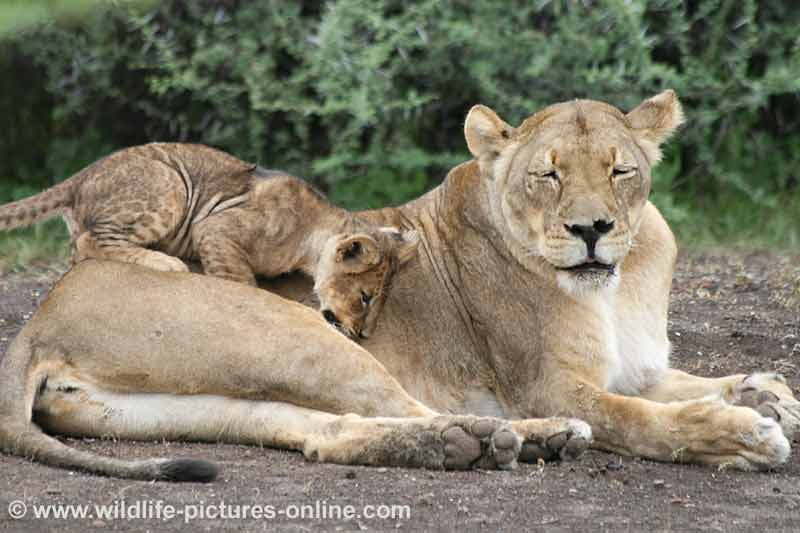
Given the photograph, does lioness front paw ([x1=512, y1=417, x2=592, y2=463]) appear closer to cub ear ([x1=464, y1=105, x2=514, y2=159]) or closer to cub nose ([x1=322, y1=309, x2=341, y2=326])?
cub nose ([x1=322, y1=309, x2=341, y2=326])

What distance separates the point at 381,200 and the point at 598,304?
480 cm

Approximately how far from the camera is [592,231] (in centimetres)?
455

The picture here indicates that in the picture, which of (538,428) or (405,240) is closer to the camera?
(538,428)

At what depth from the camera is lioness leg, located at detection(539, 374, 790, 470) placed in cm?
432

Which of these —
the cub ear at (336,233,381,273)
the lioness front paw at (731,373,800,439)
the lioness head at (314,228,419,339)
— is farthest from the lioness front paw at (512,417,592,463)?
the cub ear at (336,233,381,273)

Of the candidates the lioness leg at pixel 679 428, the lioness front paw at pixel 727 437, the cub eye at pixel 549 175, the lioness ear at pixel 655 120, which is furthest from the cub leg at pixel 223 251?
the lioness front paw at pixel 727 437

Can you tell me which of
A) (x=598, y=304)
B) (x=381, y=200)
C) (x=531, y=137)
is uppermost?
(x=531, y=137)

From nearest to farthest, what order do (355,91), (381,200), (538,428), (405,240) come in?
(538,428), (405,240), (355,91), (381,200)

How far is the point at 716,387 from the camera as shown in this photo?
16.7 ft

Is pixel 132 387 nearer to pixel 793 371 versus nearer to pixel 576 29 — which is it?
pixel 793 371

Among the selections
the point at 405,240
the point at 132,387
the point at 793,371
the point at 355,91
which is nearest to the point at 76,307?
the point at 132,387

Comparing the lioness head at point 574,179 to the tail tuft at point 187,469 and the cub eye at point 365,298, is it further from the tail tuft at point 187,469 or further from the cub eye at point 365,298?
the tail tuft at point 187,469

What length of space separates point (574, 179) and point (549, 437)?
910 mm

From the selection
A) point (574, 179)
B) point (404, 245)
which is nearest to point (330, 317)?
point (404, 245)
